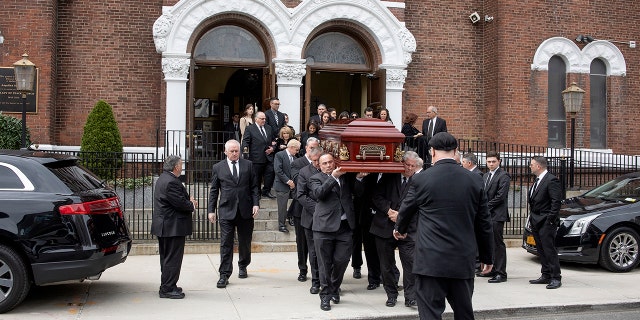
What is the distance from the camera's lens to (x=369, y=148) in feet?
25.3

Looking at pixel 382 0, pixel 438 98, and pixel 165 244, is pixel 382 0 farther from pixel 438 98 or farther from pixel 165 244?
pixel 165 244

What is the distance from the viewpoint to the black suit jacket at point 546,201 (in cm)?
924

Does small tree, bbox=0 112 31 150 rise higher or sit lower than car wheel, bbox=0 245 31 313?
higher

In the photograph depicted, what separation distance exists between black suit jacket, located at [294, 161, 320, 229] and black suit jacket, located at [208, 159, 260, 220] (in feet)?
3.08

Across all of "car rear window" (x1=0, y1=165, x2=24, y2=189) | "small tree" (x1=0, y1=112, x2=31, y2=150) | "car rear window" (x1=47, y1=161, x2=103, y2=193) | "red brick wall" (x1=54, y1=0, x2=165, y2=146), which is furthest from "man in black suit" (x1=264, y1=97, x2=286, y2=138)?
"car rear window" (x1=0, y1=165, x2=24, y2=189)

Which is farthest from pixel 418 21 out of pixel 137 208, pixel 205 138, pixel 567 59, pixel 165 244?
pixel 165 244

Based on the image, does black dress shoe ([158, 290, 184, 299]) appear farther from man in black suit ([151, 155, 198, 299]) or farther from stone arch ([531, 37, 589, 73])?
stone arch ([531, 37, 589, 73])

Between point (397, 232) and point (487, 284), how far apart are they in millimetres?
3730

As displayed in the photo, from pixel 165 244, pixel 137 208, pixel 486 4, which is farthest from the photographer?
pixel 486 4

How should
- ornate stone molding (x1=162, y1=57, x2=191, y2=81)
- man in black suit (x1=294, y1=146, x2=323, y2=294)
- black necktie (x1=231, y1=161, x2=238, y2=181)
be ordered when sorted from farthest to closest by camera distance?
1. ornate stone molding (x1=162, y1=57, x2=191, y2=81)
2. black necktie (x1=231, y1=161, x2=238, y2=181)
3. man in black suit (x1=294, y1=146, x2=323, y2=294)

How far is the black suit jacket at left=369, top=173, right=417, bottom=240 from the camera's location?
809 cm

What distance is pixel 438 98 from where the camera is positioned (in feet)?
57.5

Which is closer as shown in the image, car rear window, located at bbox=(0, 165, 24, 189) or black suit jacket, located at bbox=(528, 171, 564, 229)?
car rear window, located at bbox=(0, 165, 24, 189)

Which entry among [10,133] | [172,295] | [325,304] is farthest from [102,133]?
[325,304]
